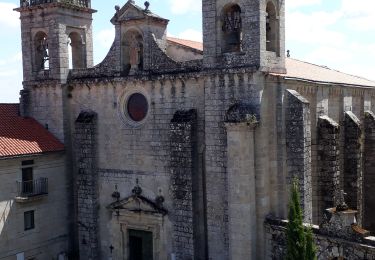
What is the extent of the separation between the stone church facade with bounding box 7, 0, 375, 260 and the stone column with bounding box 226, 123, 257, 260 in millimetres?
48

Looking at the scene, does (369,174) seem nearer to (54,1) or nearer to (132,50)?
(132,50)

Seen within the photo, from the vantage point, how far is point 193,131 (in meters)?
20.9

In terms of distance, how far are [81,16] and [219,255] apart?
14260 mm

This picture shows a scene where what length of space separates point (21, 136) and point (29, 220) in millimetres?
4053

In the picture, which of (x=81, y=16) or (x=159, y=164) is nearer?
(x=159, y=164)

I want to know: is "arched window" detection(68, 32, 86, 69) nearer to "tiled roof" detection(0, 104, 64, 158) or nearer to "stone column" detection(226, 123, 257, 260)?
"tiled roof" detection(0, 104, 64, 158)

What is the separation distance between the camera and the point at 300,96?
19.7 m

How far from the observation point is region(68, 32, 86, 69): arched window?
2628 cm

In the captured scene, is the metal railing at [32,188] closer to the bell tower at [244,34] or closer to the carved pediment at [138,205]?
the carved pediment at [138,205]

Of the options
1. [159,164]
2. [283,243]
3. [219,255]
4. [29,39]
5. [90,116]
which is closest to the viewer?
[283,243]

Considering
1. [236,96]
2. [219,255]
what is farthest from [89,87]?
[219,255]

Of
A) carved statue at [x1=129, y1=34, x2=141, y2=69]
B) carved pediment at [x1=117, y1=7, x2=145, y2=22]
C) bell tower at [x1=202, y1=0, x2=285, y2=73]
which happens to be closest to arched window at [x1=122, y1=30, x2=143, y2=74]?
carved statue at [x1=129, y1=34, x2=141, y2=69]

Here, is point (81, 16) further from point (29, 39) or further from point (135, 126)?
point (135, 126)

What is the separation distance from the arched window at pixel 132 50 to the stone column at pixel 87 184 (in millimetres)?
3164
